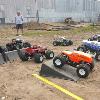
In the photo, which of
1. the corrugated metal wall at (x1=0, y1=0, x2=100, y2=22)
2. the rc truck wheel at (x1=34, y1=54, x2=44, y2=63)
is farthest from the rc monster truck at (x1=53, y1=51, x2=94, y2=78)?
the corrugated metal wall at (x1=0, y1=0, x2=100, y2=22)

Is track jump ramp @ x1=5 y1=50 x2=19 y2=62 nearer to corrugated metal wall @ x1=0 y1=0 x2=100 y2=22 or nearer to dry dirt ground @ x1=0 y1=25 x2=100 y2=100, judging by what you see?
dry dirt ground @ x1=0 y1=25 x2=100 y2=100

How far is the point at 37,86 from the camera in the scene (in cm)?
973

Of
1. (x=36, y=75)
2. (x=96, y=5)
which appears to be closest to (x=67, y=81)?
(x=36, y=75)

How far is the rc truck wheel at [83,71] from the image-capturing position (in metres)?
10.6

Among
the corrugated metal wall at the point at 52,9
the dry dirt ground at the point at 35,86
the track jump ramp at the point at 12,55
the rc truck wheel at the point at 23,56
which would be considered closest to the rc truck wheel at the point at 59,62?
the dry dirt ground at the point at 35,86

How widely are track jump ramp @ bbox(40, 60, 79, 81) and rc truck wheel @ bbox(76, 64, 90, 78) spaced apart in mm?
165

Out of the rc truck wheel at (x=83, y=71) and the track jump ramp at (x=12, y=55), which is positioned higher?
the track jump ramp at (x=12, y=55)

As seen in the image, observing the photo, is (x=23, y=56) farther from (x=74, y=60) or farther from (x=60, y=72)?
(x=60, y=72)

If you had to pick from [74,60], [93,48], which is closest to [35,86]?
[74,60]

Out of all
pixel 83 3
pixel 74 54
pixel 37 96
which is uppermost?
pixel 83 3

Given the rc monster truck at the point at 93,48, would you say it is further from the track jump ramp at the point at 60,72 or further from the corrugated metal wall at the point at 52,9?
the corrugated metal wall at the point at 52,9

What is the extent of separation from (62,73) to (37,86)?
1298 millimetres

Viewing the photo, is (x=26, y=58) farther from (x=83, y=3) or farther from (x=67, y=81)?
(x=83, y=3)

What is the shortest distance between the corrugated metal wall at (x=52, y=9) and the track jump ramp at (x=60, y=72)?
30411 millimetres
